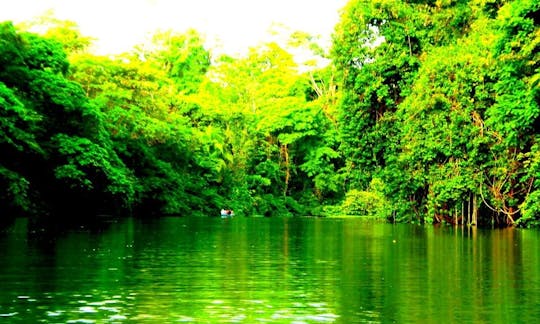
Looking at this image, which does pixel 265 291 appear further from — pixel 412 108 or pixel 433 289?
pixel 412 108

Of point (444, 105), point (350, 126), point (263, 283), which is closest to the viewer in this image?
point (263, 283)

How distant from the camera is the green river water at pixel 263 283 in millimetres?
10992

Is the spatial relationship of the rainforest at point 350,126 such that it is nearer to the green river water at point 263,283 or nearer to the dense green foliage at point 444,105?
the dense green foliage at point 444,105

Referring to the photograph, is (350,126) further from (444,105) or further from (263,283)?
(263,283)

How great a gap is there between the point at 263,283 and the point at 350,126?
130 ft

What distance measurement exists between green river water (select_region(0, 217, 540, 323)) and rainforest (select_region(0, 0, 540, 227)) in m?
13.7

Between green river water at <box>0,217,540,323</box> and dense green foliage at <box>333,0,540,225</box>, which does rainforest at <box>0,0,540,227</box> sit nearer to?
dense green foliage at <box>333,0,540,225</box>

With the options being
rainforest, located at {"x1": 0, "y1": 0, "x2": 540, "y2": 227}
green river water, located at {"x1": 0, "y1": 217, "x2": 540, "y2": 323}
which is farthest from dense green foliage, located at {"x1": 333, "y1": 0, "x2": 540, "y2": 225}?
green river water, located at {"x1": 0, "y1": 217, "x2": 540, "y2": 323}

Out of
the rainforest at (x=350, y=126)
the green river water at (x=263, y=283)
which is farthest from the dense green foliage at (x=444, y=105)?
the green river water at (x=263, y=283)

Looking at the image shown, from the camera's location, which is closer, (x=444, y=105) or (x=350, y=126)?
(x=444, y=105)

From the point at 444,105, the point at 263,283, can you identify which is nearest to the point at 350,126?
the point at 444,105

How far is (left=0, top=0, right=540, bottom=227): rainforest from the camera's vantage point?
37.5m

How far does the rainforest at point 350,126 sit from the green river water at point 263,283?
1368 centimetres

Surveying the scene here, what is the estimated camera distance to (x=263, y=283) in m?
14.7
